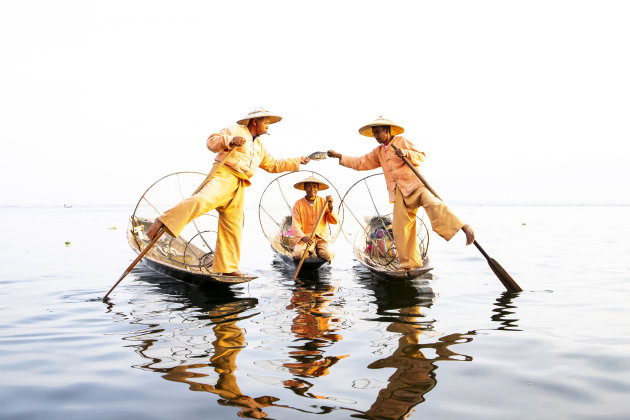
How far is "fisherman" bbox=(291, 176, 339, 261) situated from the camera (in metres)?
7.18

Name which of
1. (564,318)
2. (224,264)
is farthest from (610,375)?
(224,264)

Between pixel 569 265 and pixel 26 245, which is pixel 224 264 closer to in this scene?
pixel 569 265

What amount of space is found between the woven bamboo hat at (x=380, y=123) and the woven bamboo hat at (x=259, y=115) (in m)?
1.14

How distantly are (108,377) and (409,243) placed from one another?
380cm

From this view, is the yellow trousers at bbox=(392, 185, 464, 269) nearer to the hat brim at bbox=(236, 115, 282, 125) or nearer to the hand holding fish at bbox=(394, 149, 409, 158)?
the hand holding fish at bbox=(394, 149, 409, 158)

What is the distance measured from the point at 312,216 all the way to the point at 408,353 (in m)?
4.64

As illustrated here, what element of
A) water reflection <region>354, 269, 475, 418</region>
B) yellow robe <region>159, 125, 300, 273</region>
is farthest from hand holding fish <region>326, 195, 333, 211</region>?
water reflection <region>354, 269, 475, 418</region>

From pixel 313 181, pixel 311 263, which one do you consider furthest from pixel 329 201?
pixel 311 263

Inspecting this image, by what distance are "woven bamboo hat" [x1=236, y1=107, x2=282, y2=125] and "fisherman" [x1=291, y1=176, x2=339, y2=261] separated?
191 cm

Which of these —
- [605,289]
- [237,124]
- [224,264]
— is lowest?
[605,289]

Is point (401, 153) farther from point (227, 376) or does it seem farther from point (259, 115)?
point (227, 376)

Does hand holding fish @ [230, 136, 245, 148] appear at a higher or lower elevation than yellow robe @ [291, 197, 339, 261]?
higher

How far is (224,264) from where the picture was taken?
5328 mm

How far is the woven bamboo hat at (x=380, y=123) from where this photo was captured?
557cm
